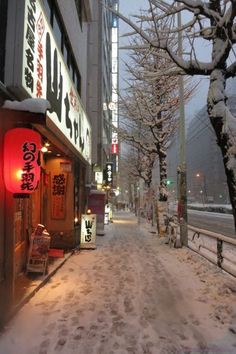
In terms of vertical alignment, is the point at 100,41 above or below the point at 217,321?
above

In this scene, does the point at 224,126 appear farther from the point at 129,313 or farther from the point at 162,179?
the point at 162,179

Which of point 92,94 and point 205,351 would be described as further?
point 92,94

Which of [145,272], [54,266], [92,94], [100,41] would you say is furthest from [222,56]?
[100,41]

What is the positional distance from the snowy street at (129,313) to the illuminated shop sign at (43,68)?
3.88 metres

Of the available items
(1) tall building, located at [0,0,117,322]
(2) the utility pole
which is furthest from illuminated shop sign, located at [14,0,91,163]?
(2) the utility pole

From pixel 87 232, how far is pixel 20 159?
10.3m

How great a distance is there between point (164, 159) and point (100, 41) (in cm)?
2502

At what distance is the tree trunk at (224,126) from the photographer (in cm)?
758

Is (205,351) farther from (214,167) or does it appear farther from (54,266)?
(214,167)

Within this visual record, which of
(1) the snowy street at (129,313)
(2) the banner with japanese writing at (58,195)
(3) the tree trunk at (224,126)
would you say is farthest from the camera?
(2) the banner with japanese writing at (58,195)

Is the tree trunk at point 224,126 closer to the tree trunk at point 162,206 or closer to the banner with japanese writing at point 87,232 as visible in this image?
the banner with japanese writing at point 87,232

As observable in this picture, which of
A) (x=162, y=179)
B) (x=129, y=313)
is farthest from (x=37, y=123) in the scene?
(x=162, y=179)

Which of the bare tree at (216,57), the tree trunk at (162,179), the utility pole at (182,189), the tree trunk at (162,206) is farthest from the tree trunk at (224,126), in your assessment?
the tree trunk at (162,179)

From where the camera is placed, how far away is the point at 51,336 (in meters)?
6.35
